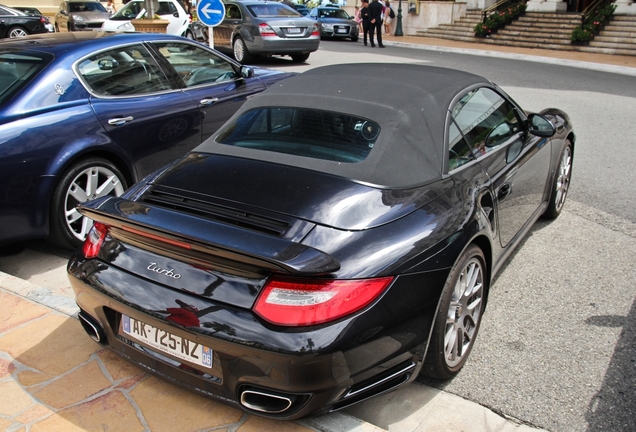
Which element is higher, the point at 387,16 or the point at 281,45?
the point at 281,45

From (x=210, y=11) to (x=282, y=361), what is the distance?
9.03m

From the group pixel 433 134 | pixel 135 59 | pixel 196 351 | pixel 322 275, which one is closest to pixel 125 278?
pixel 196 351

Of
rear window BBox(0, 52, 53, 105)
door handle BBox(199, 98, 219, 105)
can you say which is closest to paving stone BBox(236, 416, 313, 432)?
rear window BBox(0, 52, 53, 105)

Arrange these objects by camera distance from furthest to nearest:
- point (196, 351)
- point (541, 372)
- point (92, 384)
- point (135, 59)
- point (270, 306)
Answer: point (135, 59)
point (541, 372)
point (92, 384)
point (196, 351)
point (270, 306)

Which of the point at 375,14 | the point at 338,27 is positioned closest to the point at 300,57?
the point at 375,14

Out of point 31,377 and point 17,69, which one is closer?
point 31,377

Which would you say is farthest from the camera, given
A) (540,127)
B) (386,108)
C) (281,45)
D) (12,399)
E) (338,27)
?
(338,27)

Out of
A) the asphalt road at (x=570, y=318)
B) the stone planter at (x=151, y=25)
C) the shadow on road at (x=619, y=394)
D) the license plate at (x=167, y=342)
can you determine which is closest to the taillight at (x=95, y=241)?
the license plate at (x=167, y=342)

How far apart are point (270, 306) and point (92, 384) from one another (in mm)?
1227

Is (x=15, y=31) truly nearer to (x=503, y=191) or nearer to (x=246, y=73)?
(x=246, y=73)

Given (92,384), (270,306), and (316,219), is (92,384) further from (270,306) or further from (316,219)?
(316,219)

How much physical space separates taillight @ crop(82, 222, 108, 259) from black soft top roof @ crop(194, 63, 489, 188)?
0.78m

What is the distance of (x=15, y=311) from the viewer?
3799 millimetres

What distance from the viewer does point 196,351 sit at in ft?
8.76
